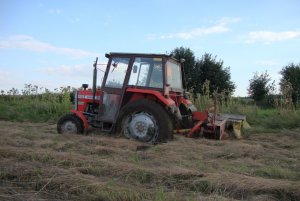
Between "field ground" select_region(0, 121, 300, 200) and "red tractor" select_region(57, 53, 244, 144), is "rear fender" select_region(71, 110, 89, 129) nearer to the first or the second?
"red tractor" select_region(57, 53, 244, 144)

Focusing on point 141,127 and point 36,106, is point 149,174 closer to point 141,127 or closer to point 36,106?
point 141,127

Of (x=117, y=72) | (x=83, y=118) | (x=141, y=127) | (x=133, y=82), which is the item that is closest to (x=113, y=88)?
(x=117, y=72)

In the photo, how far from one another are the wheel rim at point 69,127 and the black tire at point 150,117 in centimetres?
102

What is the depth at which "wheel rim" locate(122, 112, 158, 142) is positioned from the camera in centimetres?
713

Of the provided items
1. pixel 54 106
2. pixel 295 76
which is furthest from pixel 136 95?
pixel 295 76

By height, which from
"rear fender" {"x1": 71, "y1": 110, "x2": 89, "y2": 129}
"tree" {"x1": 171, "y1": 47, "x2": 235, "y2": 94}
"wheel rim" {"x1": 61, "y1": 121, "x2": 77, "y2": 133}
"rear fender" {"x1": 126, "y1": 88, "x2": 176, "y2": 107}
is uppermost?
"tree" {"x1": 171, "y1": 47, "x2": 235, "y2": 94}

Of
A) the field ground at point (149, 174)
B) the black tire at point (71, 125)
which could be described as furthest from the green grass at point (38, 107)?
the field ground at point (149, 174)

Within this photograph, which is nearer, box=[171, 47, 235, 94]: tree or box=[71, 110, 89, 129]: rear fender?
box=[71, 110, 89, 129]: rear fender

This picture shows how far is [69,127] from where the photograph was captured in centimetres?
788

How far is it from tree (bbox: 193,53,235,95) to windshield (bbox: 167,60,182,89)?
1920 cm

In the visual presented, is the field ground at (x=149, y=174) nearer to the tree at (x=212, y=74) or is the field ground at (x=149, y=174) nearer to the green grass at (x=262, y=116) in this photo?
the green grass at (x=262, y=116)

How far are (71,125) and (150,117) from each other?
72.2 inches

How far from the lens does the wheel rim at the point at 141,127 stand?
281 inches

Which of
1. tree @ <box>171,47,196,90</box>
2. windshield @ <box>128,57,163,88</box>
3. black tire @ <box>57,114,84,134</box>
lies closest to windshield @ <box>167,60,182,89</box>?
windshield @ <box>128,57,163,88</box>
